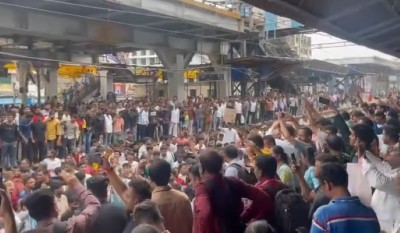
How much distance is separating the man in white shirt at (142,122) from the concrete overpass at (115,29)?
3375 mm

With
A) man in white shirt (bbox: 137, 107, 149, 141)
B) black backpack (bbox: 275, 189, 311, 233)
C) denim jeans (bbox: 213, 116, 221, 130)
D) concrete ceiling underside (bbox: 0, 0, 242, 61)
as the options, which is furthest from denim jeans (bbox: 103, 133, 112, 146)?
black backpack (bbox: 275, 189, 311, 233)

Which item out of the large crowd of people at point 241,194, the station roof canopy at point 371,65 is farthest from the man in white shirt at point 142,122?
the station roof canopy at point 371,65

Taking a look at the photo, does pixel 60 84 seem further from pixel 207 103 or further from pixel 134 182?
pixel 134 182

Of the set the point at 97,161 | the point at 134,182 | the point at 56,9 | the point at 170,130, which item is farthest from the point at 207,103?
the point at 134,182

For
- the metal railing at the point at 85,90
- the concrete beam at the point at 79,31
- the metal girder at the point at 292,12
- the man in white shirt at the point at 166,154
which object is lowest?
the man in white shirt at the point at 166,154

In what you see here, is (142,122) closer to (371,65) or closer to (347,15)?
(347,15)

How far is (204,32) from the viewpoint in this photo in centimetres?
2708

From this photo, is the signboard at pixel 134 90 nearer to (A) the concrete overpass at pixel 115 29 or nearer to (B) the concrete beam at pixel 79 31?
(A) the concrete overpass at pixel 115 29

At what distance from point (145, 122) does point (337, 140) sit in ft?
46.6

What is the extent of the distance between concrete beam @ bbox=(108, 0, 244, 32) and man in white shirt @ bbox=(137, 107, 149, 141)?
343 cm

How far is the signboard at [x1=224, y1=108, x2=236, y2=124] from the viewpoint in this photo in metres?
23.1

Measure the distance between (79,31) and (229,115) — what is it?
662 centimetres

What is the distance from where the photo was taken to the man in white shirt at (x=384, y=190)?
4777 mm

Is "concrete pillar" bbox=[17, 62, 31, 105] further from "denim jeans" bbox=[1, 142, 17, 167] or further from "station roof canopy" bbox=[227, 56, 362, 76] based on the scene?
"denim jeans" bbox=[1, 142, 17, 167]
